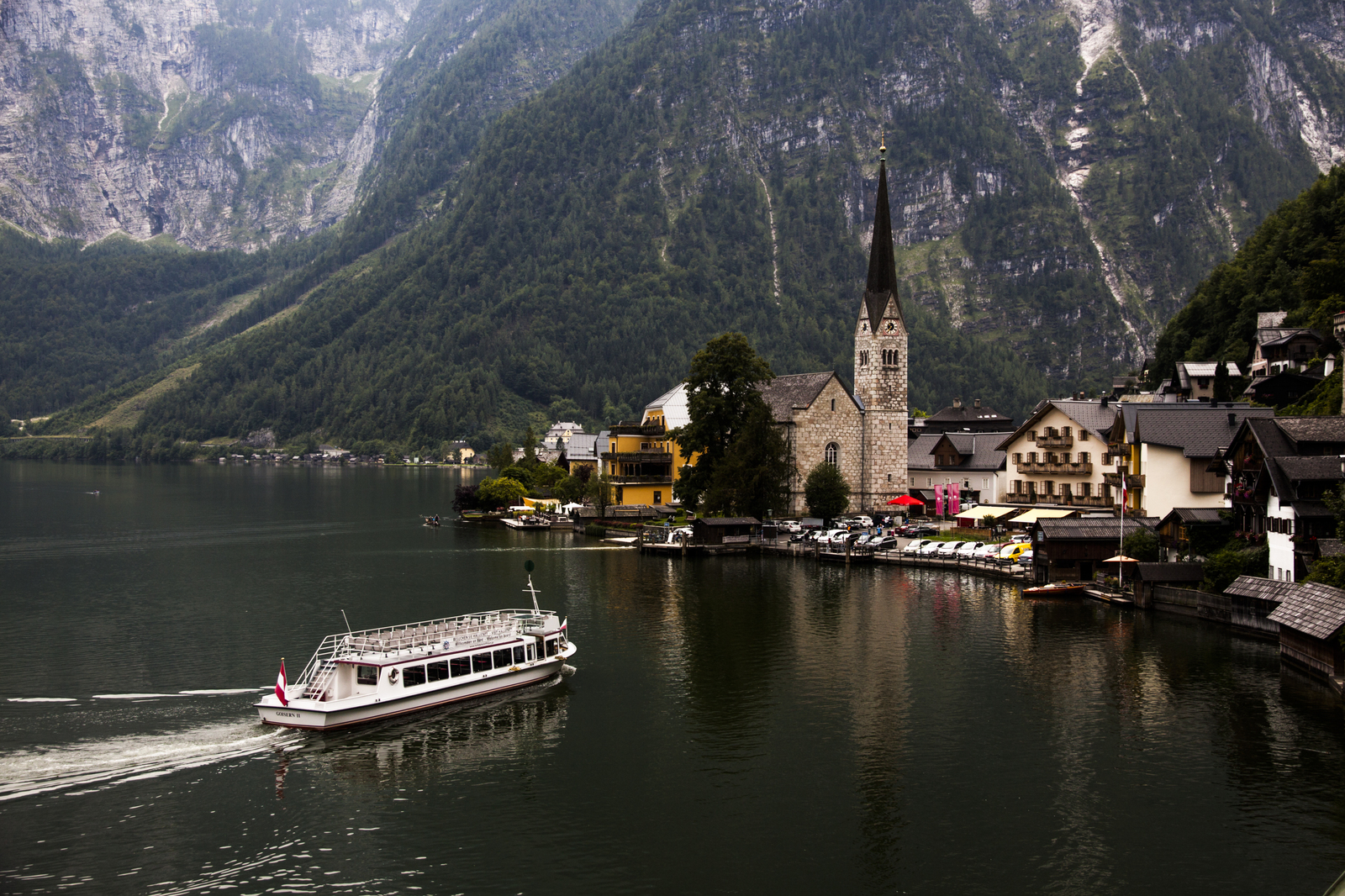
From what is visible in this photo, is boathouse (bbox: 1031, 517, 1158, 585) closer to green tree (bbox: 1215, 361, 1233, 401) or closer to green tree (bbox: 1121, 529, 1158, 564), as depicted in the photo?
green tree (bbox: 1121, 529, 1158, 564)

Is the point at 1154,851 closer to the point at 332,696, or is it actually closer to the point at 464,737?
the point at 464,737

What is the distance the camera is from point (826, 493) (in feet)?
314

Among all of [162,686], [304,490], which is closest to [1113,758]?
[162,686]

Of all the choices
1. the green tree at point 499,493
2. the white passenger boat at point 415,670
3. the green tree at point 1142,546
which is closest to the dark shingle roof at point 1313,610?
the green tree at point 1142,546

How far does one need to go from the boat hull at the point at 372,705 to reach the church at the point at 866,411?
59.9 m

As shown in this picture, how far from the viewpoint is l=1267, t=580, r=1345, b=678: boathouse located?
135 ft

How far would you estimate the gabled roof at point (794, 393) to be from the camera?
102 meters

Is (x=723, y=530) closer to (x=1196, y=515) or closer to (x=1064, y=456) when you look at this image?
(x=1064, y=456)

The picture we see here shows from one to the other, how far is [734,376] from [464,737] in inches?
2572

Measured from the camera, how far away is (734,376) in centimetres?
10019

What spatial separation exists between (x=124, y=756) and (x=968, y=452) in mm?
84124

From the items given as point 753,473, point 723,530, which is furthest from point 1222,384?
point 723,530

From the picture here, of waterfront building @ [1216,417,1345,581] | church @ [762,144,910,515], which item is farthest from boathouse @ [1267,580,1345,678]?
church @ [762,144,910,515]

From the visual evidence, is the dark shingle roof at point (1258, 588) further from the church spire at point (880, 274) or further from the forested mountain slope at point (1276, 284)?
the church spire at point (880, 274)
